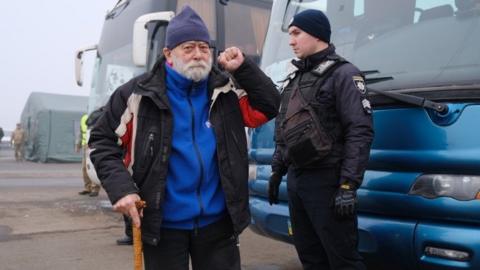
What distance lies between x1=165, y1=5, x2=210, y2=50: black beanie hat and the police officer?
28.8 inches

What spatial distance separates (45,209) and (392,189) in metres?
6.75

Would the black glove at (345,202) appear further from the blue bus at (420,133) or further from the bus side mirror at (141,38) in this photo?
the bus side mirror at (141,38)

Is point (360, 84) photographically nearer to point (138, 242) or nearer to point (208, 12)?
point (138, 242)

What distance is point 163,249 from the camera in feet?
8.30

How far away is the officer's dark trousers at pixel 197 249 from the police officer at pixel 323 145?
0.54 meters

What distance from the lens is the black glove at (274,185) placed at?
3.38 m

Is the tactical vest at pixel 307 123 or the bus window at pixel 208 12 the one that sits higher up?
the bus window at pixel 208 12

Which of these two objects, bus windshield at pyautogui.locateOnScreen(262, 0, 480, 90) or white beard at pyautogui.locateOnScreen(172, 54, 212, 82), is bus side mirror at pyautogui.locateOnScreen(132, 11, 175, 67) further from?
white beard at pyautogui.locateOnScreen(172, 54, 212, 82)

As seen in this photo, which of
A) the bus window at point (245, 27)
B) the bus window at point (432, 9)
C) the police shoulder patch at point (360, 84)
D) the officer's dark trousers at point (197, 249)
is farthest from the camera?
the bus window at point (245, 27)

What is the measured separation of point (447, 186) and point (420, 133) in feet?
1.00

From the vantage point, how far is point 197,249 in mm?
2604

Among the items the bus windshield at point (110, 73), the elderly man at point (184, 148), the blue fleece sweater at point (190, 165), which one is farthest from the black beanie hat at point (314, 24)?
the bus windshield at point (110, 73)

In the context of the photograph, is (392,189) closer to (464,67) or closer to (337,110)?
(337,110)

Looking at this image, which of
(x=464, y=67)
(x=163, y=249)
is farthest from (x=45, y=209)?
(x=464, y=67)
